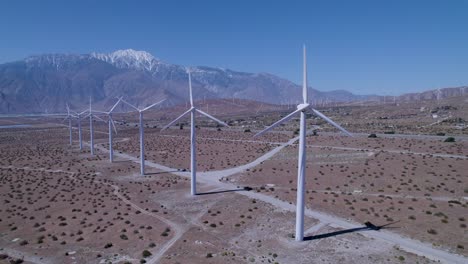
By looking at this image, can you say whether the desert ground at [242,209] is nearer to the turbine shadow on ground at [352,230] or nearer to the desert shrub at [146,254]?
the desert shrub at [146,254]

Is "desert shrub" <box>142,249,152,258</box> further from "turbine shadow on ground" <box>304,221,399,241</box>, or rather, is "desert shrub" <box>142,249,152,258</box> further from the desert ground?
"turbine shadow on ground" <box>304,221,399,241</box>

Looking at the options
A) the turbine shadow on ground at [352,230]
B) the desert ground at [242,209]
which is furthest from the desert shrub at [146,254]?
the turbine shadow on ground at [352,230]

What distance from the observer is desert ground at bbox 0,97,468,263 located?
109 feet

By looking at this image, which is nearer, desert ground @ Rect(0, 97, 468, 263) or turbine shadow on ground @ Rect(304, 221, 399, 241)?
desert ground @ Rect(0, 97, 468, 263)

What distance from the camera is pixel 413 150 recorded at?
275 feet

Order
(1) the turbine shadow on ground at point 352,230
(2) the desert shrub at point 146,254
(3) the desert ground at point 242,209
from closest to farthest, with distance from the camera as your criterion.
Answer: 1. (2) the desert shrub at point 146,254
2. (3) the desert ground at point 242,209
3. (1) the turbine shadow on ground at point 352,230

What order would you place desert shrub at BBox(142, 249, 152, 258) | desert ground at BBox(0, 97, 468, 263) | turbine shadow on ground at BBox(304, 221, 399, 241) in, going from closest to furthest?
desert shrub at BBox(142, 249, 152, 258), desert ground at BBox(0, 97, 468, 263), turbine shadow on ground at BBox(304, 221, 399, 241)

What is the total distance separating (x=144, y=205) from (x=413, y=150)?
64.0 m

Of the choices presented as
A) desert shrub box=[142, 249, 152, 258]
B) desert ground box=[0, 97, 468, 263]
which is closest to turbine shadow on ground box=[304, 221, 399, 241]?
desert ground box=[0, 97, 468, 263]

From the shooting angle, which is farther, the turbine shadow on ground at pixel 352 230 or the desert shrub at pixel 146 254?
the turbine shadow on ground at pixel 352 230

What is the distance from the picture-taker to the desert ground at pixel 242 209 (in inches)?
1304

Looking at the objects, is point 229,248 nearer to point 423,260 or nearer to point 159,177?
point 423,260

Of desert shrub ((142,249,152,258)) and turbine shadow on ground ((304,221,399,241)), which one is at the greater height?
turbine shadow on ground ((304,221,399,241))

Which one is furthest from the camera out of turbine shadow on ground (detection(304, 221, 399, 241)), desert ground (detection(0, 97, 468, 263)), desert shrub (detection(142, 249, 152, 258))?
turbine shadow on ground (detection(304, 221, 399, 241))
